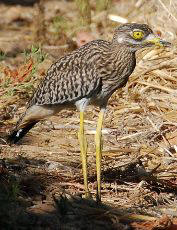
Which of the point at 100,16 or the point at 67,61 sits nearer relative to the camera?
the point at 67,61

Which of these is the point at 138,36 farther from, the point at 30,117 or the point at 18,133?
the point at 18,133

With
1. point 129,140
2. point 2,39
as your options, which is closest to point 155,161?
point 129,140

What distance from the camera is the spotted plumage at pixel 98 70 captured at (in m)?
5.75

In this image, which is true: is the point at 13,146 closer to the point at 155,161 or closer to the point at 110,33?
the point at 155,161

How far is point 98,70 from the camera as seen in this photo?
5.82 m

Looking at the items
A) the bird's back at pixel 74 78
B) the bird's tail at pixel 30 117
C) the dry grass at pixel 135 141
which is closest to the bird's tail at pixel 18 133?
the bird's tail at pixel 30 117

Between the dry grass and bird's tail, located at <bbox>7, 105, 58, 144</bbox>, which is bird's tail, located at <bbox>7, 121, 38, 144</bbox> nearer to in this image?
bird's tail, located at <bbox>7, 105, 58, 144</bbox>

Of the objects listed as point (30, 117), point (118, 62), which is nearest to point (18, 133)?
point (30, 117)

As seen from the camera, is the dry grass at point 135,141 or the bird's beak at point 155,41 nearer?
the bird's beak at point 155,41

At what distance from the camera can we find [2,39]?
1044cm

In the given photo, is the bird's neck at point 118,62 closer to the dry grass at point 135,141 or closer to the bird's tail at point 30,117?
the bird's tail at point 30,117

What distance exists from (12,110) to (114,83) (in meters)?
2.28

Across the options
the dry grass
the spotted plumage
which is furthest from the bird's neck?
the dry grass

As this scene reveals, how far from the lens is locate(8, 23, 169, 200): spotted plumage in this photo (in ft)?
18.9
